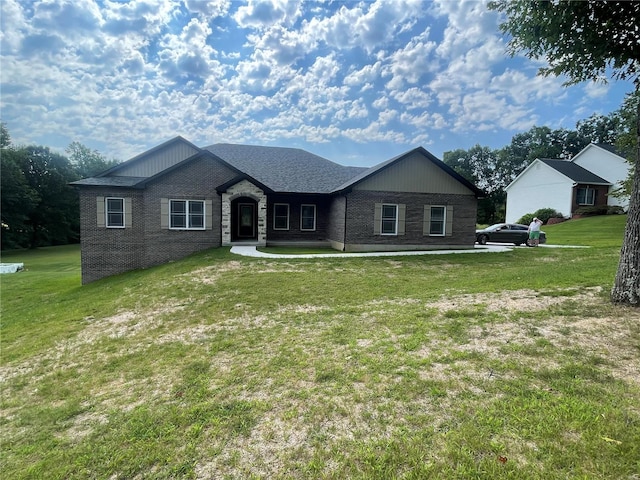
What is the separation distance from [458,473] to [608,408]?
1.71 m

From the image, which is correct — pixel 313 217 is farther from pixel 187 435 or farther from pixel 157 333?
pixel 187 435

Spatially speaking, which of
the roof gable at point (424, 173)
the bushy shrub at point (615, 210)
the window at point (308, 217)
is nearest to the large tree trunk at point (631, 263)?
the roof gable at point (424, 173)

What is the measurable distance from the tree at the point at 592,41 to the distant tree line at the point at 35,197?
48.2 meters

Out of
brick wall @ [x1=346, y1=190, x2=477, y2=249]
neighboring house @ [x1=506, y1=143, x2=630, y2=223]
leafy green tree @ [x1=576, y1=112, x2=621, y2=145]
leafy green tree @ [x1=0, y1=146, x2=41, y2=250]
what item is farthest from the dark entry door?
leafy green tree @ [x1=576, y1=112, x2=621, y2=145]

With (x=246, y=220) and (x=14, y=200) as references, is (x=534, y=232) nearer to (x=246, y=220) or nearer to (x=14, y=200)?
(x=246, y=220)

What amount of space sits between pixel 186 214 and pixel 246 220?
14.8ft

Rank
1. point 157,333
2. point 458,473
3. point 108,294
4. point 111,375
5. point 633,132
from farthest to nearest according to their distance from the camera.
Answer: point 633,132
point 108,294
point 157,333
point 111,375
point 458,473

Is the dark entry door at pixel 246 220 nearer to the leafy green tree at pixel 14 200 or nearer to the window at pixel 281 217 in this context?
the window at pixel 281 217

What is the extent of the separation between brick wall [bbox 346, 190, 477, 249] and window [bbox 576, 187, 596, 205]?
22.6 m

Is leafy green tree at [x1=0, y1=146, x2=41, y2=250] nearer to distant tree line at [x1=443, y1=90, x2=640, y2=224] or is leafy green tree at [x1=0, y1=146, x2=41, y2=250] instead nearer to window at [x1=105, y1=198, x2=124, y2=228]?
window at [x1=105, y1=198, x2=124, y2=228]

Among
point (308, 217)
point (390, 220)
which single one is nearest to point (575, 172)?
point (390, 220)

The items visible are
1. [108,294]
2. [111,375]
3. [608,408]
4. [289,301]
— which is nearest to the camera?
[608,408]

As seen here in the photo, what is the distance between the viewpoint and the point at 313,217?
19.4m

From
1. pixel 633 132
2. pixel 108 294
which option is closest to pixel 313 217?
pixel 108 294
